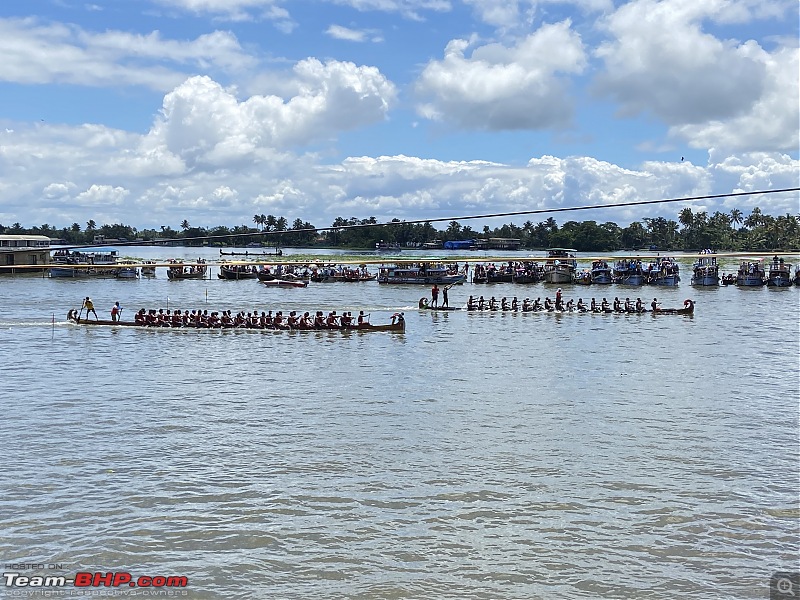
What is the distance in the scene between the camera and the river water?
37.5 feet

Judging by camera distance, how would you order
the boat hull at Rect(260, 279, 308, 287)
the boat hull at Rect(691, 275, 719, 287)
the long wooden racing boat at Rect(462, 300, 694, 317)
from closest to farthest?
the long wooden racing boat at Rect(462, 300, 694, 317) < the boat hull at Rect(691, 275, 719, 287) < the boat hull at Rect(260, 279, 308, 287)

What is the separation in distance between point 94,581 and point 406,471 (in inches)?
253

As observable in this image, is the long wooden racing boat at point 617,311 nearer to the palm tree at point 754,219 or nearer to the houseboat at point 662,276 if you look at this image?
the houseboat at point 662,276

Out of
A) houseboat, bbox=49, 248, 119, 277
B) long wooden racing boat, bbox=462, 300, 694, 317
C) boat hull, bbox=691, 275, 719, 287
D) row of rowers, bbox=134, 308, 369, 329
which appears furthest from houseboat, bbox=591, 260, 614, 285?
houseboat, bbox=49, 248, 119, 277

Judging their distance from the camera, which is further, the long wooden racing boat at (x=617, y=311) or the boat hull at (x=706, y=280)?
the boat hull at (x=706, y=280)

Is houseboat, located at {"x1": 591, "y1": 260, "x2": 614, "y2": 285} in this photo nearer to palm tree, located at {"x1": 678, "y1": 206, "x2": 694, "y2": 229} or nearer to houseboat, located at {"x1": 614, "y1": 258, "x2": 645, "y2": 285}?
houseboat, located at {"x1": 614, "y1": 258, "x2": 645, "y2": 285}

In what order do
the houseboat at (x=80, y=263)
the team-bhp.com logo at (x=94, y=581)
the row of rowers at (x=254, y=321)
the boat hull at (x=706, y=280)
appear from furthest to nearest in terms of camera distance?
the houseboat at (x=80, y=263) < the boat hull at (x=706, y=280) < the row of rowers at (x=254, y=321) < the team-bhp.com logo at (x=94, y=581)

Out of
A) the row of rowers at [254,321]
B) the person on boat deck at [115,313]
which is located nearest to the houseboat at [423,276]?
the row of rowers at [254,321]

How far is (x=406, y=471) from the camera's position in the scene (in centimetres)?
1555

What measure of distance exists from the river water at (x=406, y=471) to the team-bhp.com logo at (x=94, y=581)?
164 millimetres

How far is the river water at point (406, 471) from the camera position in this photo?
11.4m

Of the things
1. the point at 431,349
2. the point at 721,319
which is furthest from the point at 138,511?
the point at 721,319

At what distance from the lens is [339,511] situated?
13.4 meters

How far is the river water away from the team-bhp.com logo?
0.16m
